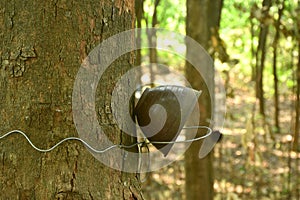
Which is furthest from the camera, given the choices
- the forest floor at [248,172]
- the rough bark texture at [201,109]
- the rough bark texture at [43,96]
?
the forest floor at [248,172]

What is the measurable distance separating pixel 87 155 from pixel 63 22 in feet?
1.22

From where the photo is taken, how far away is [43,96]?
1401mm

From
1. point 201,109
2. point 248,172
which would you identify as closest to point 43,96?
point 201,109

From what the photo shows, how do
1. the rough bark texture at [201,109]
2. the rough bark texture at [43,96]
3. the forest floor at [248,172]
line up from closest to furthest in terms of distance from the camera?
the rough bark texture at [43,96] < the rough bark texture at [201,109] < the forest floor at [248,172]

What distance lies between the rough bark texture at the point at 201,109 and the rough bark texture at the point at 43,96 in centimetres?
276

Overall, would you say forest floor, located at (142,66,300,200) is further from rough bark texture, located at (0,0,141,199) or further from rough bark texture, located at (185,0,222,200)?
rough bark texture, located at (0,0,141,199)

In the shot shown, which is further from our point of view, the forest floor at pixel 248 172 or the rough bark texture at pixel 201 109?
the forest floor at pixel 248 172

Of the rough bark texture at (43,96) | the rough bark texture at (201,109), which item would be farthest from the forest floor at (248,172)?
the rough bark texture at (43,96)

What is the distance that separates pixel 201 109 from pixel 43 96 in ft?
9.66

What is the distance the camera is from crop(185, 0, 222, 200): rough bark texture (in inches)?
164

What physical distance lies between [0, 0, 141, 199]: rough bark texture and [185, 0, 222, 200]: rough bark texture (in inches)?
109

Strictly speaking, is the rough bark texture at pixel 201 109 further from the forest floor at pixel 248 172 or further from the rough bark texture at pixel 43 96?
the rough bark texture at pixel 43 96

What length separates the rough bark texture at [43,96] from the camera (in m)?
1.40

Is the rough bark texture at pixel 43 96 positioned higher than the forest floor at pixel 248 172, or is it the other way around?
the rough bark texture at pixel 43 96
